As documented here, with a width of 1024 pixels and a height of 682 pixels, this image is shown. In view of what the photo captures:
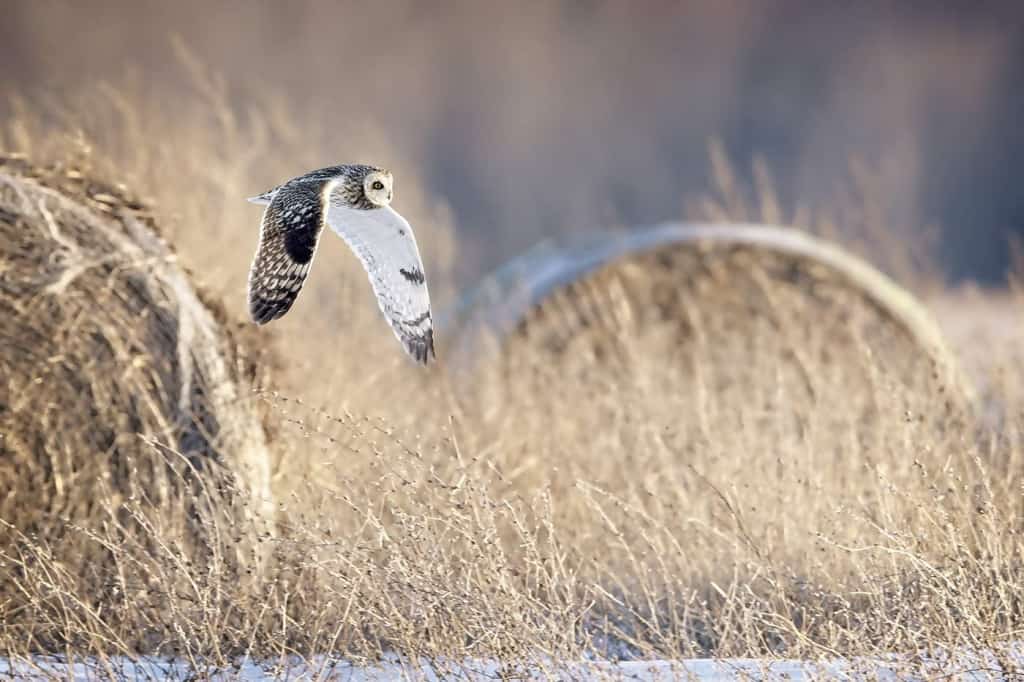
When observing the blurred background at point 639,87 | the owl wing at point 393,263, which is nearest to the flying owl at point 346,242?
the owl wing at point 393,263

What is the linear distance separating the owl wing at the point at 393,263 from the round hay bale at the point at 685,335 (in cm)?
244

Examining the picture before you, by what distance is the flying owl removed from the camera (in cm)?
436

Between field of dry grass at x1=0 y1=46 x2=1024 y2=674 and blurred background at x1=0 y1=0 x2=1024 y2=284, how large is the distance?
1089 cm

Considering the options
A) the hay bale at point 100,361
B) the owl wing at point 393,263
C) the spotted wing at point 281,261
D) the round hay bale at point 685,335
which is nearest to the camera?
the spotted wing at point 281,261

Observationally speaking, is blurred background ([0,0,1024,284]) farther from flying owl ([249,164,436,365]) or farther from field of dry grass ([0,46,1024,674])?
flying owl ([249,164,436,365])

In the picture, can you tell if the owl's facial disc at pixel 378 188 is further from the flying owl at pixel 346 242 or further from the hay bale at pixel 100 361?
the hay bale at pixel 100 361

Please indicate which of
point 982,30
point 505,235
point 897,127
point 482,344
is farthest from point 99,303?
point 982,30

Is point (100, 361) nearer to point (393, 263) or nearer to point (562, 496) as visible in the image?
point (393, 263)

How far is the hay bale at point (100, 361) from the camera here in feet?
18.1

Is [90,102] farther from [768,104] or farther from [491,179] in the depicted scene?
[768,104]

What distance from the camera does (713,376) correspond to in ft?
30.0

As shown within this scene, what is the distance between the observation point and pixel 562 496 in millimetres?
6902

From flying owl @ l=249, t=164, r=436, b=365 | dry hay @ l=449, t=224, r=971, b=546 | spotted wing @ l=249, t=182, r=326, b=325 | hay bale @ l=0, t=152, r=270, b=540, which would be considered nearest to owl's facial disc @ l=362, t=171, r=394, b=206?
flying owl @ l=249, t=164, r=436, b=365

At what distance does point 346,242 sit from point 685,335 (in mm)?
5699
